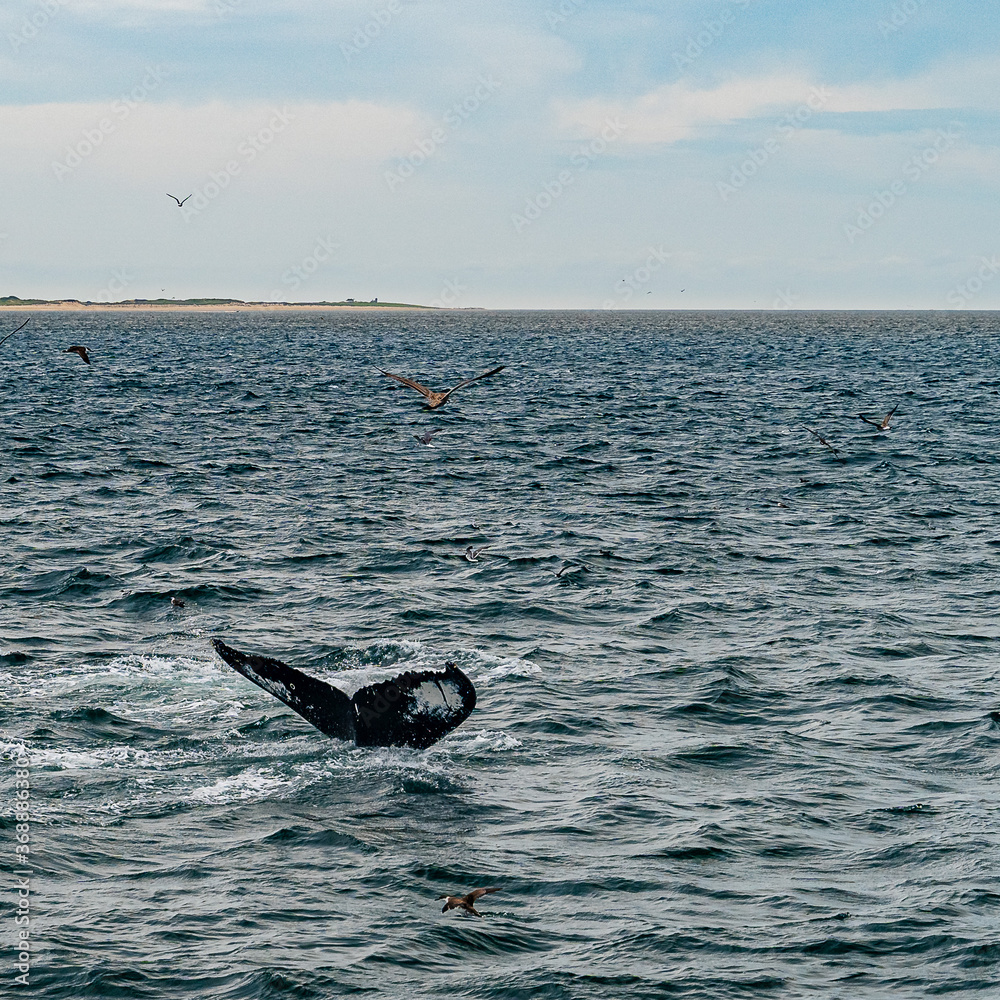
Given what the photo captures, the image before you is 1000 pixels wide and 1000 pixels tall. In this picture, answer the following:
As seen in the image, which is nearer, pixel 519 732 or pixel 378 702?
pixel 378 702

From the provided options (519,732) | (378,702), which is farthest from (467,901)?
(519,732)

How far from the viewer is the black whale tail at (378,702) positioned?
1559 cm

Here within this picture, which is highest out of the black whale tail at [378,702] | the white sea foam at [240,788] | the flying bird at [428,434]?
the flying bird at [428,434]

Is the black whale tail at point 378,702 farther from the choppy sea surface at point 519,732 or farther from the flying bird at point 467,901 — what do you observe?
the flying bird at point 467,901

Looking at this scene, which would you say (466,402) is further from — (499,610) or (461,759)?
(461,759)

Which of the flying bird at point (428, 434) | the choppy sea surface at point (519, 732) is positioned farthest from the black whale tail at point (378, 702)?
the flying bird at point (428, 434)

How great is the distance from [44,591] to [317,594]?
5.37 m

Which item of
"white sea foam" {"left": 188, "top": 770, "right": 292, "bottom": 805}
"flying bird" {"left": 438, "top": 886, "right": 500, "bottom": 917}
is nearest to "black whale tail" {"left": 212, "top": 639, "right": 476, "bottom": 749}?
"white sea foam" {"left": 188, "top": 770, "right": 292, "bottom": 805}

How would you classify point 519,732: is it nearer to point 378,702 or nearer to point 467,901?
point 378,702

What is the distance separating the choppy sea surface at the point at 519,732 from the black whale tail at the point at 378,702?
15.7 inches

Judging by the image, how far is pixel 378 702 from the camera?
16016 millimetres

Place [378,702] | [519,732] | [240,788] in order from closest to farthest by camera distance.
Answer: [240,788]
[378,702]
[519,732]

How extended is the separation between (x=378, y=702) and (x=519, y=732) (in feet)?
8.24

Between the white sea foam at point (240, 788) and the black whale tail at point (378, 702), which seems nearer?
the white sea foam at point (240, 788)
